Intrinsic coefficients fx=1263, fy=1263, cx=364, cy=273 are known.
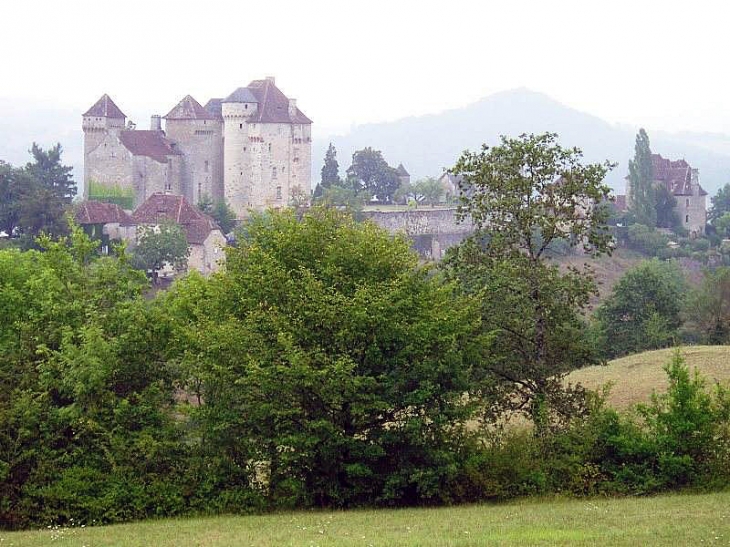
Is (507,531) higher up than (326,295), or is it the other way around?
(326,295)

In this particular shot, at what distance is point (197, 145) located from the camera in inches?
3076

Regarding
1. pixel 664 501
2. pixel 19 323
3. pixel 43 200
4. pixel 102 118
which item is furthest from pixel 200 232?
pixel 664 501

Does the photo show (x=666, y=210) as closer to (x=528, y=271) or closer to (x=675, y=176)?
(x=675, y=176)

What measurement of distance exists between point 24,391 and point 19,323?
162 centimetres

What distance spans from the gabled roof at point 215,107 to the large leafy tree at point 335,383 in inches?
2287

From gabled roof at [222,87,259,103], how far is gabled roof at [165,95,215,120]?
1823 millimetres

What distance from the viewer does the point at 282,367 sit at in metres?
20.1

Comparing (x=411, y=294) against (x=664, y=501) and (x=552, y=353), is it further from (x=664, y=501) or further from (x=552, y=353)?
(x=664, y=501)

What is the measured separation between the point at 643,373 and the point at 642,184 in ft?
197

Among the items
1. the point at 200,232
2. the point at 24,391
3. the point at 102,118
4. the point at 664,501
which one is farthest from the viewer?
the point at 102,118

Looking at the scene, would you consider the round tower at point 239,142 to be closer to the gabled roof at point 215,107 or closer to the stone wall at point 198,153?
the stone wall at point 198,153

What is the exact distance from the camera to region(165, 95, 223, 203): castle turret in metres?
77.8

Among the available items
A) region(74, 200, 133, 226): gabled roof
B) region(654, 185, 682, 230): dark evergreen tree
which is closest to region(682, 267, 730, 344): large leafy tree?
region(74, 200, 133, 226): gabled roof

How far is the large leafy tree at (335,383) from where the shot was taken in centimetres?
2023
